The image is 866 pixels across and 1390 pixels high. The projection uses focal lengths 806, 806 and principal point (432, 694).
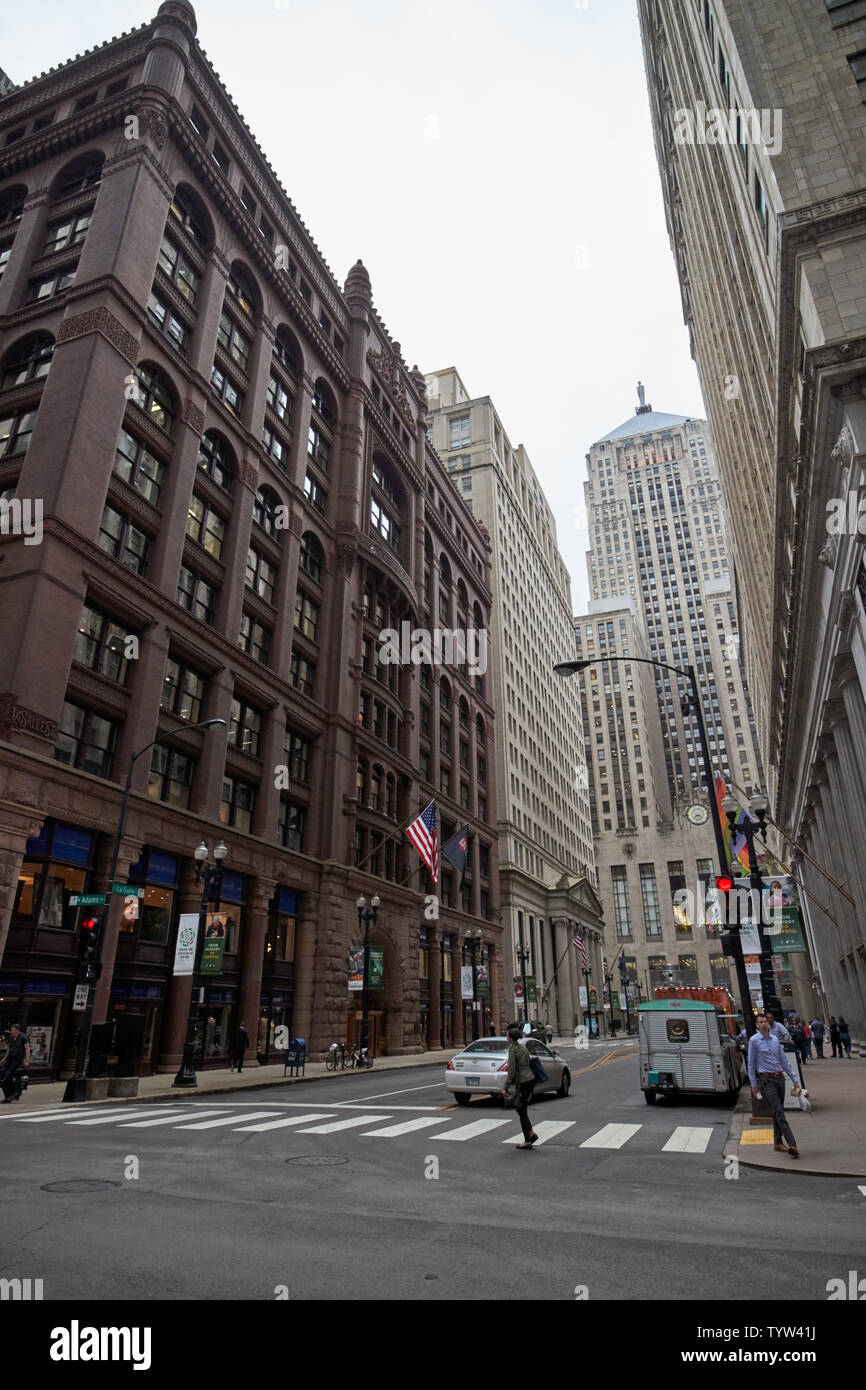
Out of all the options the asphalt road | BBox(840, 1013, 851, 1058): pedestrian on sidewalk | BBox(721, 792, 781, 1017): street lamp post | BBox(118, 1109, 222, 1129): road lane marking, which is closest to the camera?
the asphalt road

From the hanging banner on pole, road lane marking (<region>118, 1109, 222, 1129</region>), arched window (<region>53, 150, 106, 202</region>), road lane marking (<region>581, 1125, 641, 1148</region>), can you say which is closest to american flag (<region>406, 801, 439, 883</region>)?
the hanging banner on pole

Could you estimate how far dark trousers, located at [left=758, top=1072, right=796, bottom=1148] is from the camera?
11.2 m

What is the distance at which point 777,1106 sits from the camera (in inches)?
446

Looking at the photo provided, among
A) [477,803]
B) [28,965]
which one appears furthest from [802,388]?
[477,803]

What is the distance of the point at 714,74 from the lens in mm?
31953

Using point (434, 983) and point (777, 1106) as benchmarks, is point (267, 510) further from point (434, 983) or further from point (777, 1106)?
point (777, 1106)

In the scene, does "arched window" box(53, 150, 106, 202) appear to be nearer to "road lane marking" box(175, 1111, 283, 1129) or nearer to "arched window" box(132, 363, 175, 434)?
"arched window" box(132, 363, 175, 434)

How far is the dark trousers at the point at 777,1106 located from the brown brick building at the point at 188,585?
19.5 m

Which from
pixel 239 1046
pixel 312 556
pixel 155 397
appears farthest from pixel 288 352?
pixel 239 1046

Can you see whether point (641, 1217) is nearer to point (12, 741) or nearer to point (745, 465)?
point (12, 741)

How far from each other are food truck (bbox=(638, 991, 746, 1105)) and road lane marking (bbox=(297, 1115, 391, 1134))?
7032 millimetres

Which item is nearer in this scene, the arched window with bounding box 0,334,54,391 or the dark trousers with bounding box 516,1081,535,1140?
the dark trousers with bounding box 516,1081,535,1140

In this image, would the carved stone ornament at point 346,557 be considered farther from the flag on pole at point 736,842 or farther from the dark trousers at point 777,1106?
the dark trousers at point 777,1106
